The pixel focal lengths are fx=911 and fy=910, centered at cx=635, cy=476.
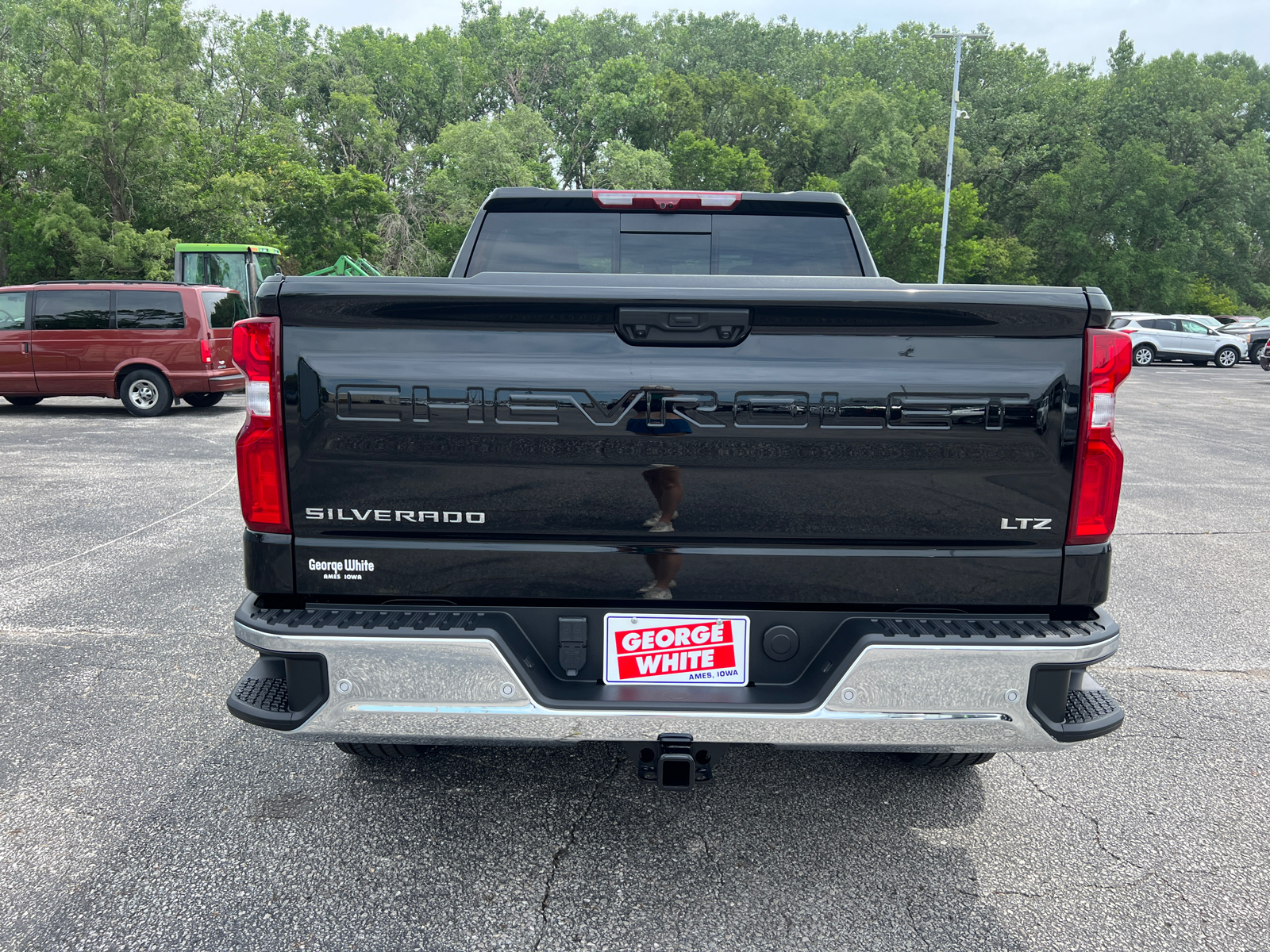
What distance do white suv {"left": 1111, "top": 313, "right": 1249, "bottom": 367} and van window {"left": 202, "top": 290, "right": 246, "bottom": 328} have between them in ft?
90.2

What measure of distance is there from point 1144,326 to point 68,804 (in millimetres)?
34876

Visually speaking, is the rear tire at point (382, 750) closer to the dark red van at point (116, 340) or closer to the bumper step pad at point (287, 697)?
the bumper step pad at point (287, 697)

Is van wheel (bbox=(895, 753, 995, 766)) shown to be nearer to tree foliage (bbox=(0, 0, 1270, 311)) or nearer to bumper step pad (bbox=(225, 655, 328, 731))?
bumper step pad (bbox=(225, 655, 328, 731))

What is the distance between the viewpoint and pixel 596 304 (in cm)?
239

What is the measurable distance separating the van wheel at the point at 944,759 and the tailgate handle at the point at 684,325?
179 cm

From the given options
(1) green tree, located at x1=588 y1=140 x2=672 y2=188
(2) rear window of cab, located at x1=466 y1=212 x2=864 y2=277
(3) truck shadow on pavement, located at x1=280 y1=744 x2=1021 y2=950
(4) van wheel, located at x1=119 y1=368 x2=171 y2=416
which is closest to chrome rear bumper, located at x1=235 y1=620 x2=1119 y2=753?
(3) truck shadow on pavement, located at x1=280 y1=744 x2=1021 y2=950

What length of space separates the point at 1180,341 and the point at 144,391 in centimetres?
3115

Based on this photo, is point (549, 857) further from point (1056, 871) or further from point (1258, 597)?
point (1258, 597)

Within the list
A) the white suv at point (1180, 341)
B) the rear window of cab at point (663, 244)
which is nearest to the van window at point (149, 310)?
the rear window of cab at point (663, 244)

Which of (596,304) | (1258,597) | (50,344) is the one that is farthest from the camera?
(50,344)

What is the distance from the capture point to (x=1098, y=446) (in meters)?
2.44

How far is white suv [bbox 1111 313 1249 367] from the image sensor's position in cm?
3062

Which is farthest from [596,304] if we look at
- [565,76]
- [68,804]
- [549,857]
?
[565,76]

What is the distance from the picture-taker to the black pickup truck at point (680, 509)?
2.39m
